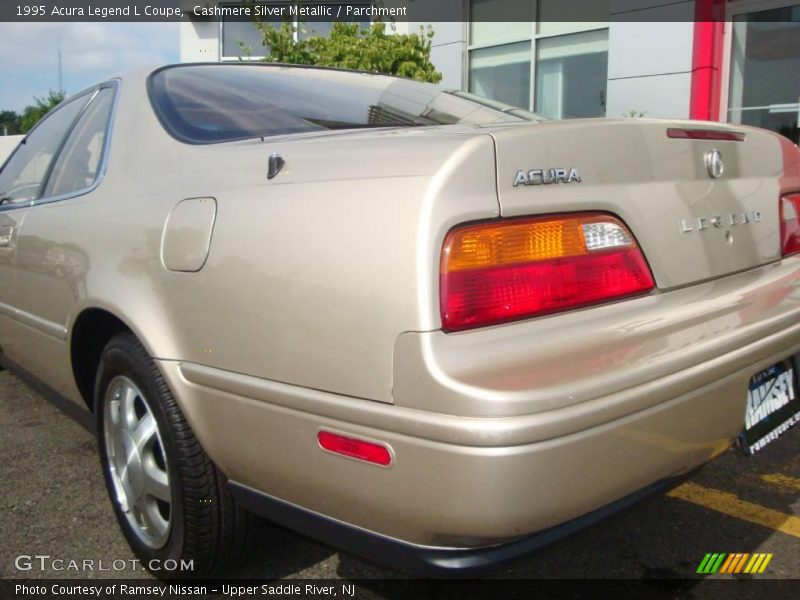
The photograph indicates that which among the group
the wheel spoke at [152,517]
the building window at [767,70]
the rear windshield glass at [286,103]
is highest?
the building window at [767,70]

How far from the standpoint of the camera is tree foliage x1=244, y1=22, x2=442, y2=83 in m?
7.47

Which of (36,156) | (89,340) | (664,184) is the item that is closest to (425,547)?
(664,184)

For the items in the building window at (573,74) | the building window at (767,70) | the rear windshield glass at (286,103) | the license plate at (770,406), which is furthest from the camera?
the building window at (573,74)

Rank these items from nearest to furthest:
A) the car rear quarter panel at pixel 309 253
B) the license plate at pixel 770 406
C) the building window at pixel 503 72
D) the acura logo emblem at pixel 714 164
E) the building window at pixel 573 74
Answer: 1. the car rear quarter panel at pixel 309 253
2. the license plate at pixel 770 406
3. the acura logo emblem at pixel 714 164
4. the building window at pixel 573 74
5. the building window at pixel 503 72

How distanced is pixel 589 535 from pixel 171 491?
3.58 feet

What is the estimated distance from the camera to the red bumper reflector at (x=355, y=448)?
1.49m

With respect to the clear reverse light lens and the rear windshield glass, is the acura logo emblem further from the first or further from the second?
the rear windshield glass

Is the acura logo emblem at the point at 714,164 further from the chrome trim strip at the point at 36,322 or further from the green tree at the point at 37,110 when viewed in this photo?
the green tree at the point at 37,110

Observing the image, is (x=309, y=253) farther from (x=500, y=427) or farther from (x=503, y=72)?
(x=503, y=72)

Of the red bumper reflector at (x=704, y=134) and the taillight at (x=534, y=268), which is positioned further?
the red bumper reflector at (x=704, y=134)

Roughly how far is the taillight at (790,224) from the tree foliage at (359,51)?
5.44m

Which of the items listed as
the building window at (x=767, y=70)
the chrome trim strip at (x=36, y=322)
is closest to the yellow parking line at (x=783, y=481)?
the chrome trim strip at (x=36, y=322)

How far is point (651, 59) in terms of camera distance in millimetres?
7496

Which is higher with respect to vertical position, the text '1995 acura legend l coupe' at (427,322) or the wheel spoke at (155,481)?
the text '1995 acura legend l coupe' at (427,322)
